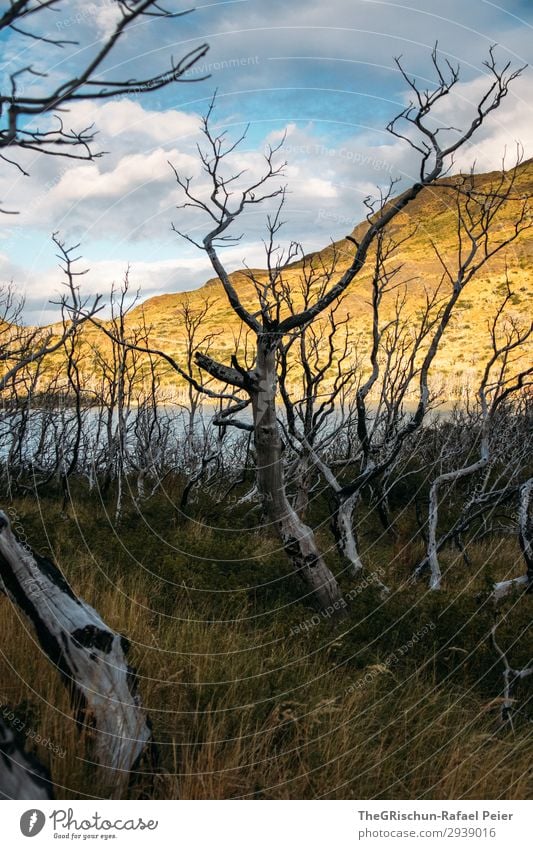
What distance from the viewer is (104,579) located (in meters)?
5.96

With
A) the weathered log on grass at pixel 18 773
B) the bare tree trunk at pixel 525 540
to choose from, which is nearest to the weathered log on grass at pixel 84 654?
the weathered log on grass at pixel 18 773

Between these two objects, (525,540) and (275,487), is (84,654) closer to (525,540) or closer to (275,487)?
(275,487)

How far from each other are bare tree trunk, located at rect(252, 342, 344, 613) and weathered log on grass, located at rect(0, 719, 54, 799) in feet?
9.51

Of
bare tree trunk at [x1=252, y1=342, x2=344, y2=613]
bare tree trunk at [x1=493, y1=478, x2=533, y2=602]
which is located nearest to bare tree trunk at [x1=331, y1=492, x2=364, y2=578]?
bare tree trunk at [x1=252, y1=342, x2=344, y2=613]

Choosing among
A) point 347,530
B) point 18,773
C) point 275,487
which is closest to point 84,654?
point 18,773

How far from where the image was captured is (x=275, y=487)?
204 inches

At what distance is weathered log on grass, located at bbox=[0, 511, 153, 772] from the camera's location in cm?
282

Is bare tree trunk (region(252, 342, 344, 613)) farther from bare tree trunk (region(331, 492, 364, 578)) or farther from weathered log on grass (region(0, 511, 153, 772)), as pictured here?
weathered log on grass (region(0, 511, 153, 772))

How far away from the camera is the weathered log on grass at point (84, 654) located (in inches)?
111

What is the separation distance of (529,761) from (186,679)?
2181mm

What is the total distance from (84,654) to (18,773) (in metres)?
0.59

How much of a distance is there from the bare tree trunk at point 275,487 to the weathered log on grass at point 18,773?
2900mm

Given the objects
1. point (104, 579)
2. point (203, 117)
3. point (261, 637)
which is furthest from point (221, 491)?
point (203, 117)

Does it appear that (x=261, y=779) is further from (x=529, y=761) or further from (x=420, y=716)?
(x=529, y=761)
